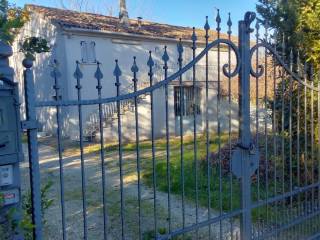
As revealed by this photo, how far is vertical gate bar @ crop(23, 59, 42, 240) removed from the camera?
2.11 metres

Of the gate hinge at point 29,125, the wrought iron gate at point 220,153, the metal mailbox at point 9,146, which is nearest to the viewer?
the metal mailbox at point 9,146

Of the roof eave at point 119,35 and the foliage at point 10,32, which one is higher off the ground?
the roof eave at point 119,35

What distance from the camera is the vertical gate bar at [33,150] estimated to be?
2109 mm

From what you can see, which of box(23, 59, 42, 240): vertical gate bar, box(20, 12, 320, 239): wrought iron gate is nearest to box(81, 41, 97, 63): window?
box(20, 12, 320, 239): wrought iron gate

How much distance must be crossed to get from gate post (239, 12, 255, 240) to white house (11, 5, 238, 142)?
11.1 metres

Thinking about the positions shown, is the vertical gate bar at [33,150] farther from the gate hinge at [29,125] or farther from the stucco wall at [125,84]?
the stucco wall at [125,84]

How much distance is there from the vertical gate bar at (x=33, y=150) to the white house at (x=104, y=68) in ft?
40.5

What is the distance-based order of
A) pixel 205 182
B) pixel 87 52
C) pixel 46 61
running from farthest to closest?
pixel 46 61 < pixel 87 52 < pixel 205 182

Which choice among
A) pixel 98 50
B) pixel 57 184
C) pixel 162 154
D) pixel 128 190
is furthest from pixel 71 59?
pixel 128 190

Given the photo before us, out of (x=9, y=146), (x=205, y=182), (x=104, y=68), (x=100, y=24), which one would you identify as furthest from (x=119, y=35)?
(x=9, y=146)

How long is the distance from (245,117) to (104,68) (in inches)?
579

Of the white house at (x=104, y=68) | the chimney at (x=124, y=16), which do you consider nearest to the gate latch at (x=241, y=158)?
the white house at (x=104, y=68)

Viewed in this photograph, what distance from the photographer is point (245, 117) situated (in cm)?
325

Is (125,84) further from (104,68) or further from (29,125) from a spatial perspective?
(29,125)
